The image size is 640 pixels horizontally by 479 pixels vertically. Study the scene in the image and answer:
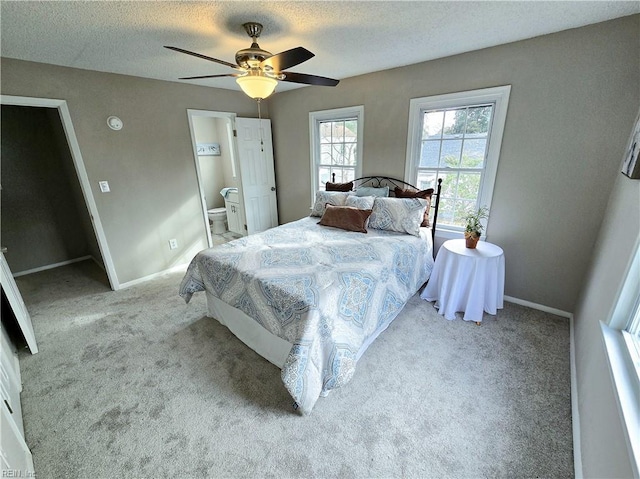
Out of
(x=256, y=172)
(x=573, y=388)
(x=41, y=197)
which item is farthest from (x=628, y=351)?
(x=41, y=197)

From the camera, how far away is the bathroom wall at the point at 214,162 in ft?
18.4

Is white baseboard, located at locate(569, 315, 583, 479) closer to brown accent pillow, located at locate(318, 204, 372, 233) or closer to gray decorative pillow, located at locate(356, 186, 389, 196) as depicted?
brown accent pillow, located at locate(318, 204, 372, 233)

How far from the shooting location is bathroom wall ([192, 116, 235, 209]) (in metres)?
5.62

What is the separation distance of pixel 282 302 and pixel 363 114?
269cm

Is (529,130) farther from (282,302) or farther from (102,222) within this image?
(102,222)

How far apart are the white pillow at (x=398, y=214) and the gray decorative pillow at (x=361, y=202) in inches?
2.7

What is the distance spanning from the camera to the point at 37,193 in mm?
3746

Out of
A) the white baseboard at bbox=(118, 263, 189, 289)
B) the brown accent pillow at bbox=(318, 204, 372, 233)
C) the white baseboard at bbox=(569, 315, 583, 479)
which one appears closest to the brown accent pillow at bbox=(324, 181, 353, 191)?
the brown accent pillow at bbox=(318, 204, 372, 233)

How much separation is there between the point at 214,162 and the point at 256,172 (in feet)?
7.24

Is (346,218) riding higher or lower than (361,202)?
lower

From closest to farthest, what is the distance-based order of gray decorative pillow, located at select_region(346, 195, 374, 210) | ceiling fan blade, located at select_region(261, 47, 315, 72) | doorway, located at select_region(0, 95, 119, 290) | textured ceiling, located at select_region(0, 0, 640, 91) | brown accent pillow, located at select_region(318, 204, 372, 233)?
ceiling fan blade, located at select_region(261, 47, 315, 72) < textured ceiling, located at select_region(0, 0, 640, 91) < brown accent pillow, located at select_region(318, 204, 372, 233) < gray decorative pillow, located at select_region(346, 195, 374, 210) < doorway, located at select_region(0, 95, 119, 290)

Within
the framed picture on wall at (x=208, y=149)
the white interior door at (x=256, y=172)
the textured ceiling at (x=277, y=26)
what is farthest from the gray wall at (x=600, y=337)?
the framed picture on wall at (x=208, y=149)

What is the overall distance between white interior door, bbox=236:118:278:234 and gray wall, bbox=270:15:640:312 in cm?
191

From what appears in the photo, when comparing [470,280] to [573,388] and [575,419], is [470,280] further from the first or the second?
[575,419]
